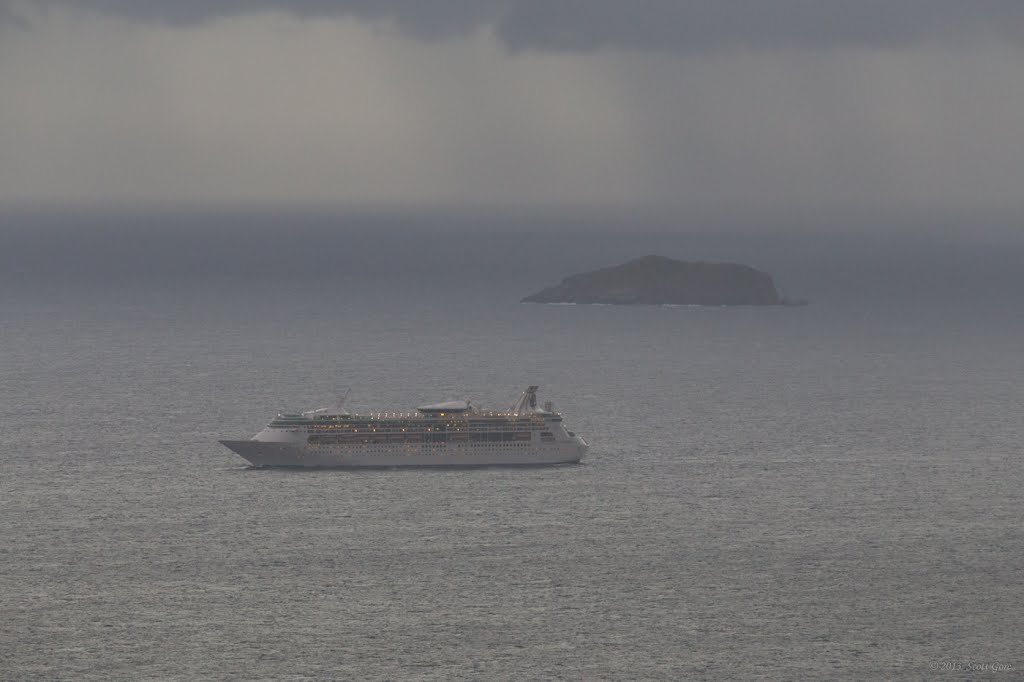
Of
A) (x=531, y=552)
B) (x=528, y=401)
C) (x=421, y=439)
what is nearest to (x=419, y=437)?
(x=421, y=439)

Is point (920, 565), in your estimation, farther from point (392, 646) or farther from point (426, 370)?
point (426, 370)

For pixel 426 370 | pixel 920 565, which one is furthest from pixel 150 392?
pixel 920 565

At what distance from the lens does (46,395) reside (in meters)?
170

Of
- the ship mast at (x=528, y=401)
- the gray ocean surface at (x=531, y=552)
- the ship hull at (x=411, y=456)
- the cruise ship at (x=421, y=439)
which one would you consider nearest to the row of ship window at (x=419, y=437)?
the cruise ship at (x=421, y=439)

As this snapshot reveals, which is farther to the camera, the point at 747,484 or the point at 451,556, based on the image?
the point at 747,484

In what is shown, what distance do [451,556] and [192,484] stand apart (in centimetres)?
2681

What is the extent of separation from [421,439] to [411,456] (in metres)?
1.45

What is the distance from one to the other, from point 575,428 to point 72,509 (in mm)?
49042

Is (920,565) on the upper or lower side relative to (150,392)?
lower

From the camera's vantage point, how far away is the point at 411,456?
139m

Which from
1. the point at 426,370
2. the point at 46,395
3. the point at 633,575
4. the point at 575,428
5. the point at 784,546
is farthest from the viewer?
the point at 426,370

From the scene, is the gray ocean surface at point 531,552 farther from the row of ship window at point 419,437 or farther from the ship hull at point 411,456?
the row of ship window at point 419,437

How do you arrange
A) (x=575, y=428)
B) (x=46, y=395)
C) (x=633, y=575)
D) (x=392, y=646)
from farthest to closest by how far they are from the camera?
(x=46, y=395) < (x=575, y=428) < (x=633, y=575) < (x=392, y=646)

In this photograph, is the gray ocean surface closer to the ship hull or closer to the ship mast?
the ship hull
